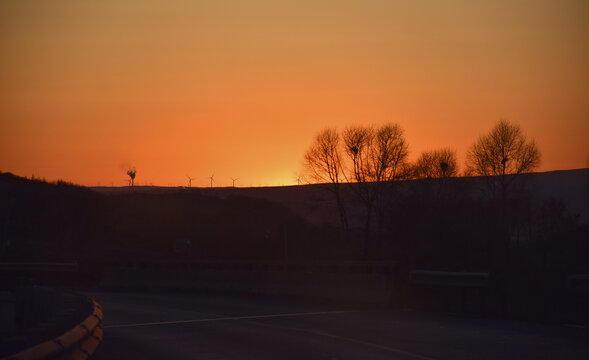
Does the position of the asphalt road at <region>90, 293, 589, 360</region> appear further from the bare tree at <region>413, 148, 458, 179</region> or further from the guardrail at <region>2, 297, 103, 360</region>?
the bare tree at <region>413, 148, 458, 179</region>

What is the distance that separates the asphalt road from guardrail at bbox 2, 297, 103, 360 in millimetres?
2230

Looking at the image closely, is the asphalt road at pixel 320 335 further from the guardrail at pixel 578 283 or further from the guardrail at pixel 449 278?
the guardrail at pixel 449 278

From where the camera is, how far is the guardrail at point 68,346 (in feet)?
17.1

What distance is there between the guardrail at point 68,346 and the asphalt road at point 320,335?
7.32ft

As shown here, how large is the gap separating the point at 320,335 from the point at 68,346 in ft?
23.7

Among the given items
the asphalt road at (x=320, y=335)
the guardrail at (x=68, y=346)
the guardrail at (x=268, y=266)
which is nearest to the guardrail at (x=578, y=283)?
the asphalt road at (x=320, y=335)

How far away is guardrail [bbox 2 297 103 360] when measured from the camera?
5223 mm

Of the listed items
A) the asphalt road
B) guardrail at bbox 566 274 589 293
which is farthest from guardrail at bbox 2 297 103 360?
guardrail at bbox 566 274 589 293

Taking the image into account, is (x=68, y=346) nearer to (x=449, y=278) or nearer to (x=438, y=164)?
(x=449, y=278)

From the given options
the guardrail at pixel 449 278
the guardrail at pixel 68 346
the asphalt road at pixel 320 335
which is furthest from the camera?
the guardrail at pixel 449 278

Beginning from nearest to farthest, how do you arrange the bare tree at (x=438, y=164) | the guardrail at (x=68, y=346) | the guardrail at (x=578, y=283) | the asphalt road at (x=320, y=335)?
the guardrail at (x=68, y=346), the asphalt road at (x=320, y=335), the guardrail at (x=578, y=283), the bare tree at (x=438, y=164)

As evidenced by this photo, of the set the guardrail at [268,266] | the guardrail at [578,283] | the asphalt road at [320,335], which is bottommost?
the asphalt road at [320,335]

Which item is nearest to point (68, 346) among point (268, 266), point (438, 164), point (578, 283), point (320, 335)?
point (320, 335)

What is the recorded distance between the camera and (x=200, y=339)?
12.6 meters
